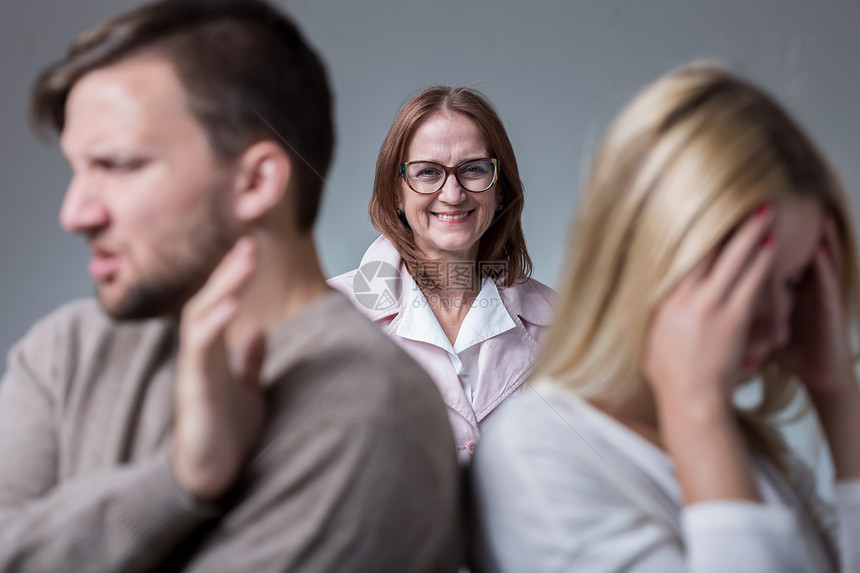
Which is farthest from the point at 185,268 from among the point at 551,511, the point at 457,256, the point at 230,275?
the point at 457,256

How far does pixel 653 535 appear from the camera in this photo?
494mm

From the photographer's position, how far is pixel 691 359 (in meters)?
0.47

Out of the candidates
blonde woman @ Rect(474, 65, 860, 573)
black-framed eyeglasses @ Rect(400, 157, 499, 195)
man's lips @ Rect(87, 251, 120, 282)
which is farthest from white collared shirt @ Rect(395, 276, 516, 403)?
man's lips @ Rect(87, 251, 120, 282)

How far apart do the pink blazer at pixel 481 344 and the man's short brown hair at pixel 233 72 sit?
0.19 m

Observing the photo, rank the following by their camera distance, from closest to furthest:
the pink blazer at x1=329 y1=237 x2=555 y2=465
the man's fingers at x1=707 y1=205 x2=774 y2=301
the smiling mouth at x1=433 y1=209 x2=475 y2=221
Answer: the man's fingers at x1=707 y1=205 x2=774 y2=301 → the pink blazer at x1=329 y1=237 x2=555 y2=465 → the smiling mouth at x1=433 y1=209 x2=475 y2=221

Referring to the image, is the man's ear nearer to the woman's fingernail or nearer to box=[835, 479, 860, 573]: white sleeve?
the woman's fingernail

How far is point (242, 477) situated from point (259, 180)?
0.62ft

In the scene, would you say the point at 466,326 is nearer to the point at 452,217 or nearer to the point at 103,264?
the point at 452,217

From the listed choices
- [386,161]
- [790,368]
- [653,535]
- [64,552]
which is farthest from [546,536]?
[386,161]

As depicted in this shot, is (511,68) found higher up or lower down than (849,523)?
higher up

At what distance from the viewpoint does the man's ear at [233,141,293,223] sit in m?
0.49

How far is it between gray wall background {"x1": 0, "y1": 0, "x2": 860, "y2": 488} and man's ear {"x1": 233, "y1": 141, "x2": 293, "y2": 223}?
46 millimetres

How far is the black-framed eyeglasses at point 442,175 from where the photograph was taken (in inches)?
32.1

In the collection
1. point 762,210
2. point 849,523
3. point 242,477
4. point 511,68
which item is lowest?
point 849,523
